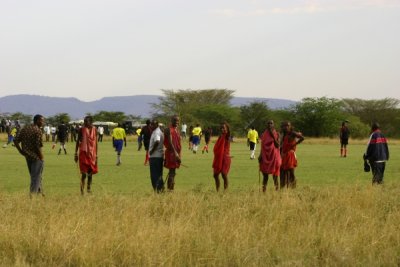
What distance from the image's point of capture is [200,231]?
9.02 m

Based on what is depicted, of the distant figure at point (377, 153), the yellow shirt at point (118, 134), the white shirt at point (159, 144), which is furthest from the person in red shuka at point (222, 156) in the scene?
the yellow shirt at point (118, 134)

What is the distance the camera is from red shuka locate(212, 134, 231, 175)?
47.2 feet

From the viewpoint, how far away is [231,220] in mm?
9789

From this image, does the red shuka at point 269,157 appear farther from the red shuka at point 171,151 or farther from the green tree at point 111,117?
the green tree at point 111,117

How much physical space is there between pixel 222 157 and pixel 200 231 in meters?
5.50

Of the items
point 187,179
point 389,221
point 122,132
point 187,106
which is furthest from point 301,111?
point 389,221

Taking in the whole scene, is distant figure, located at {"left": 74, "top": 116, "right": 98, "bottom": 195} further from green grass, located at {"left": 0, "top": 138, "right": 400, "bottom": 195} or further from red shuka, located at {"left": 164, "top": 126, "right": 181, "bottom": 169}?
red shuka, located at {"left": 164, "top": 126, "right": 181, "bottom": 169}

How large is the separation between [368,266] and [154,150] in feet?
21.5

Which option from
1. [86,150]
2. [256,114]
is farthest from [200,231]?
[256,114]

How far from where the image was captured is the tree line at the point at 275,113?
84188mm

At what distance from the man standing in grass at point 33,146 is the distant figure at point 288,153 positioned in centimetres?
514

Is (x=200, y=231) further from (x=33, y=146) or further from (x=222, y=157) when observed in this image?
(x=222, y=157)

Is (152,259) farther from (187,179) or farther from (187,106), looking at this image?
(187,106)

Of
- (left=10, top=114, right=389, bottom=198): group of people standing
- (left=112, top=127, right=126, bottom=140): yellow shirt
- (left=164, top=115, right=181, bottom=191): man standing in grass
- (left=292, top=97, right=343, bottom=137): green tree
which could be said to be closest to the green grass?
(left=10, top=114, right=389, bottom=198): group of people standing
